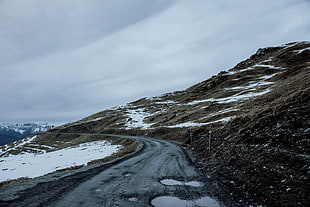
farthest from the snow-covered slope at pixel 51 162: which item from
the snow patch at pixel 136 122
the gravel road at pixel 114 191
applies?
the snow patch at pixel 136 122

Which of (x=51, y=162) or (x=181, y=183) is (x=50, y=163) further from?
(x=181, y=183)

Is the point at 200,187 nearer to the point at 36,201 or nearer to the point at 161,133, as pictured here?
the point at 36,201

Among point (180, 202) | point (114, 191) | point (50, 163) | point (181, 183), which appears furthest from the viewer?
point (50, 163)

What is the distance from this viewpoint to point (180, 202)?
7129mm

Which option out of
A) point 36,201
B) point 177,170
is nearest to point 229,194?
point 177,170

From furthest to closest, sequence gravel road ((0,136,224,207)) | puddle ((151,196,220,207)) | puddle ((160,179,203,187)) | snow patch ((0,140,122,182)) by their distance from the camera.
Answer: snow patch ((0,140,122,182))
puddle ((160,179,203,187))
gravel road ((0,136,224,207))
puddle ((151,196,220,207))

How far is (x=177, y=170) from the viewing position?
12320mm

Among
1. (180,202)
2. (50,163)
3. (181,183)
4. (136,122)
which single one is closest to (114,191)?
(180,202)

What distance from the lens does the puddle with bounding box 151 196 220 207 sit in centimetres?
686

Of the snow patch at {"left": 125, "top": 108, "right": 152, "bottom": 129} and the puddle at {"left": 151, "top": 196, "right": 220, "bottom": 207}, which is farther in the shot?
the snow patch at {"left": 125, "top": 108, "right": 152, "bottom": 129}

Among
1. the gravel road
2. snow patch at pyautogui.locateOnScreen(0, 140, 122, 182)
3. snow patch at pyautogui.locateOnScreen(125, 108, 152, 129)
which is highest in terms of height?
snow patch at pyautogui.locateOnScreen(125, 108, 152, 129)

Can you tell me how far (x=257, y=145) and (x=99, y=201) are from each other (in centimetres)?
1014

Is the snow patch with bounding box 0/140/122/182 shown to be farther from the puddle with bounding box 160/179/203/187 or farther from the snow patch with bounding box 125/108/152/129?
the snow patch with bounding box 125/108/152/129

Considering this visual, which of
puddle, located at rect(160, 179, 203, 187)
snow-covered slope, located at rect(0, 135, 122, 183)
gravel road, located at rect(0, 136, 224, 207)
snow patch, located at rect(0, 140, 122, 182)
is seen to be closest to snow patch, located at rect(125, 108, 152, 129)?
snow-covered slope, located at rect(0, 135, 122, 183)
